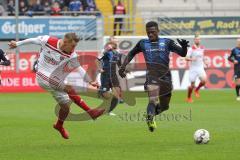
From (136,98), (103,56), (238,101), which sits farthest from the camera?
(136,98)

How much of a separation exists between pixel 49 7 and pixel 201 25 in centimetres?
835

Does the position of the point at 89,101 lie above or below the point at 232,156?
below

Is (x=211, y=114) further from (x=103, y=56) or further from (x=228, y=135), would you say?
(x=228, y=135)

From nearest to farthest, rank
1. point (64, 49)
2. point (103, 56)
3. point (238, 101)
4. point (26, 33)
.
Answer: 1. point (64, 49)
2. point (103, 56)
3. point (238, 101)
4. point (26, 33)

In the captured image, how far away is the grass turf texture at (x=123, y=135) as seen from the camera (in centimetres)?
1252

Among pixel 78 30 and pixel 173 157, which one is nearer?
pixel 173 157

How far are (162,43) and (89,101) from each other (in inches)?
474

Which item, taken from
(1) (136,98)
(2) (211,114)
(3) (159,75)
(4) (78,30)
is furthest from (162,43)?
(4) (78,30)

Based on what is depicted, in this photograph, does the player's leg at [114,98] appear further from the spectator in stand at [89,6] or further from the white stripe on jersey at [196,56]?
the spectator in stand at [89,6]

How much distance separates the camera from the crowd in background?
3894 centimetres

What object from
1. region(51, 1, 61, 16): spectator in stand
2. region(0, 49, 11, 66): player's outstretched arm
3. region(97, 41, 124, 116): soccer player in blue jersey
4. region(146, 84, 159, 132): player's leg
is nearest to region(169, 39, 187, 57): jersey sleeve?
region(146, 84, 159, 132): player's leg

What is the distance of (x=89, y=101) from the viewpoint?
90.0 feet

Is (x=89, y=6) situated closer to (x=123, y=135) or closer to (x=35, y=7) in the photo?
(x=35, y=7)

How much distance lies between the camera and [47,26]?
38156 mm
